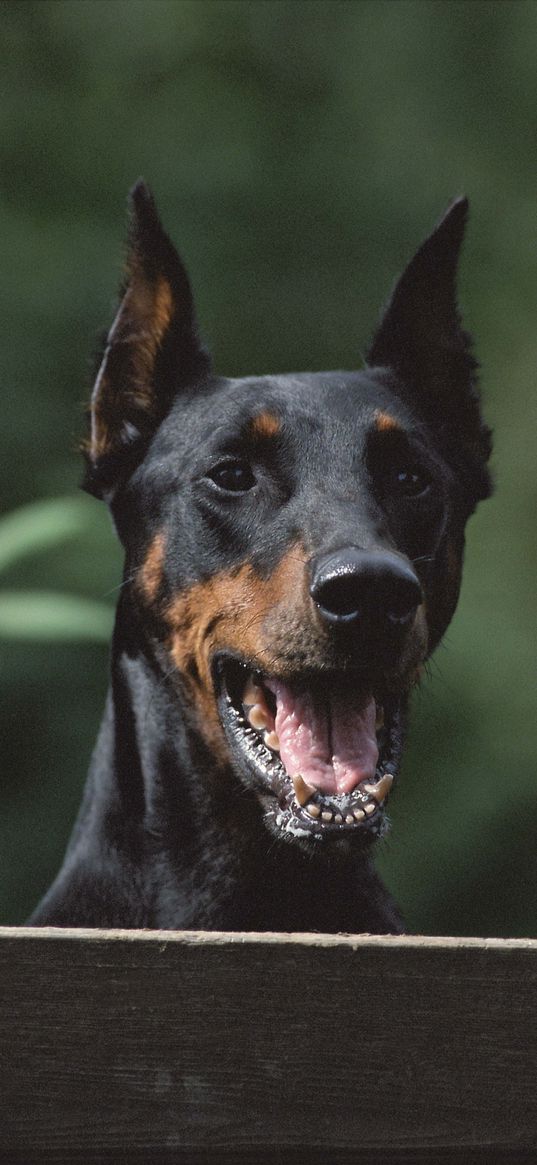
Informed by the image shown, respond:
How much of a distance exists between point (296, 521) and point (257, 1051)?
1.20m

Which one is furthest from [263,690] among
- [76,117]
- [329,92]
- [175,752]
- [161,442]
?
[329,92]

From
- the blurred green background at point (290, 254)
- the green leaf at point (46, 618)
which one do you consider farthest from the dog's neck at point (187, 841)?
the blurred green background at point (290, 254)

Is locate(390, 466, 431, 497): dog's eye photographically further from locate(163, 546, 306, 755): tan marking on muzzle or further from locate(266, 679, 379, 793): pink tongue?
locate(266, 679, 379, 793): pink tongue

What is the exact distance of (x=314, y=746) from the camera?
2.42 meters

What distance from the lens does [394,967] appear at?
160cm

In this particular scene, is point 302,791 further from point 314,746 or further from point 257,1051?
point 257,1051

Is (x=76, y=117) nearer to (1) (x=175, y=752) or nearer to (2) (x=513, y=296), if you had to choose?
(2) (x=513, y=296)

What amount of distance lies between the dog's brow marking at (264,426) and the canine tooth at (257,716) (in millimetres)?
531

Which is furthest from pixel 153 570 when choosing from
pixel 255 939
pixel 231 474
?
pixel 255 939

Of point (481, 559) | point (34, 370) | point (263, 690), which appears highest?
point (263, 690)

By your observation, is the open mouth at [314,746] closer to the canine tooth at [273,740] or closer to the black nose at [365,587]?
the canine tooth at [273,740]

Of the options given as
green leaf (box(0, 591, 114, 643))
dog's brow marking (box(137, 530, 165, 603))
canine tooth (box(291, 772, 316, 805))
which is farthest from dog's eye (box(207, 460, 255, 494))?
canine tooth (box(291, 772, 316, 805))

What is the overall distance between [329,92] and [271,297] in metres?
1.22

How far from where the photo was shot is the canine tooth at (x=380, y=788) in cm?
232
